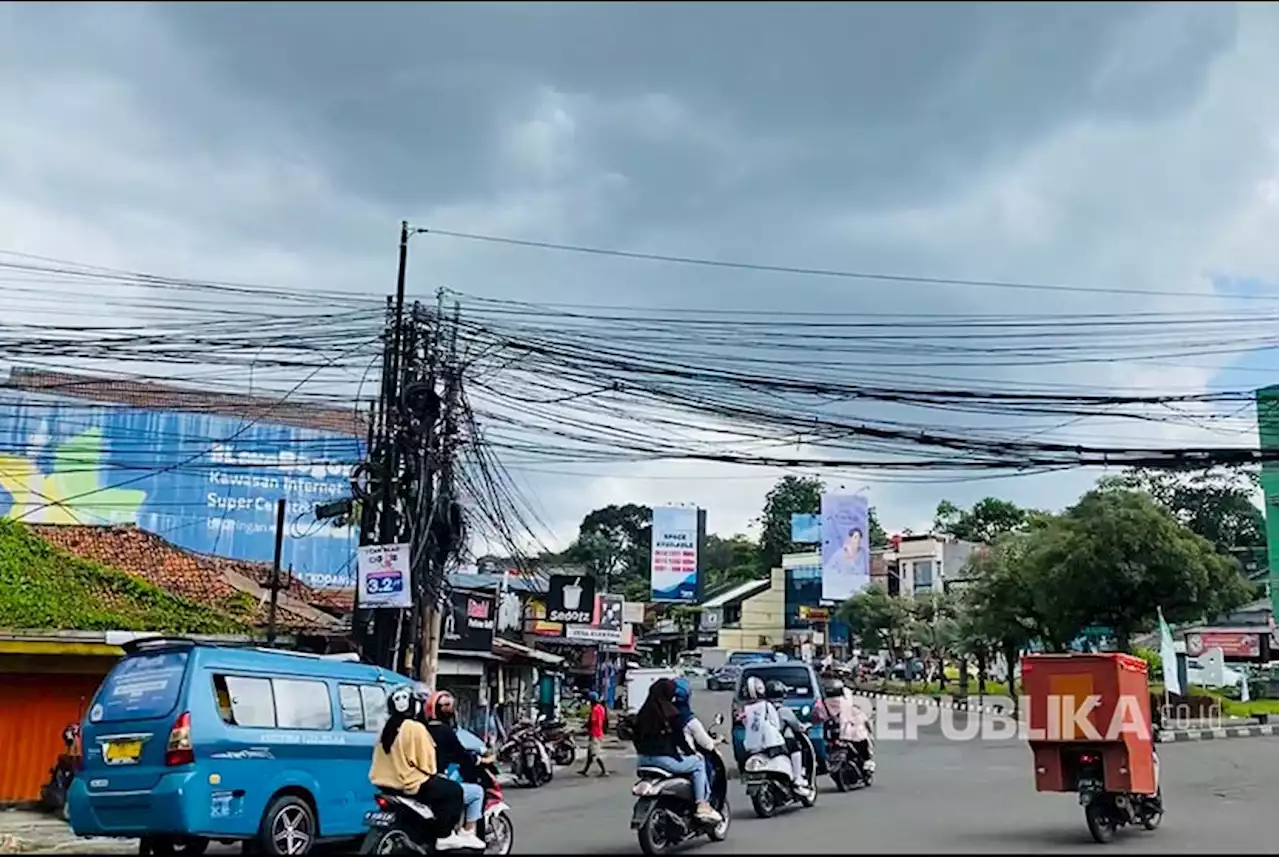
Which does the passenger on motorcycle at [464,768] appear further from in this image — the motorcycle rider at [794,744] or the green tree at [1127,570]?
the green tree at [1127,570]

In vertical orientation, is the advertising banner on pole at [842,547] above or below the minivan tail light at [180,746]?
above

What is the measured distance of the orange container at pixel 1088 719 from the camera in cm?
1172

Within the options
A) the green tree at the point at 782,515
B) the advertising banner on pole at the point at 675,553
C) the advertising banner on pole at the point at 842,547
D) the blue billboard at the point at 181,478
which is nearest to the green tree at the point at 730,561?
the green tree at the point at 782,515

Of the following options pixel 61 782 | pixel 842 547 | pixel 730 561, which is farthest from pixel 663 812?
pixel 730 561

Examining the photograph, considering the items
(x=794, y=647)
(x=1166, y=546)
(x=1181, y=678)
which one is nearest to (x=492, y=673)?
(x=1166, y=546)

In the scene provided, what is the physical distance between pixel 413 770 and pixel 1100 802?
21.8 ft

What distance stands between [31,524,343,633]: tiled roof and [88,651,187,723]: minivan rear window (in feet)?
31.2

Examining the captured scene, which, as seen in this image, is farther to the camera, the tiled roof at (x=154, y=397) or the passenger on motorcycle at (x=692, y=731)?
the tiled roof at (x=154, y=397)

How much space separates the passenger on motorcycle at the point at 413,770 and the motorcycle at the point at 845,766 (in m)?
9.18

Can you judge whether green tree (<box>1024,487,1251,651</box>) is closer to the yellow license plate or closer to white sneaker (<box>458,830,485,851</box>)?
white sneaker (<box>458,830,485,851</box>)

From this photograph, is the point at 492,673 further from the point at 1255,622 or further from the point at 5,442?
the point at 1255,622

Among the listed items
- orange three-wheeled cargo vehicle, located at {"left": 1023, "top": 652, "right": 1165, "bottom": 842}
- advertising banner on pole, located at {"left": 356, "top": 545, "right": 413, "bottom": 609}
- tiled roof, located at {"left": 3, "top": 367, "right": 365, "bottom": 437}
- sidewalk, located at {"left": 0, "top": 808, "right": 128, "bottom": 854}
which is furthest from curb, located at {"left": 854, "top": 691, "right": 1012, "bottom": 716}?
sidewalk, located at {"left": 0, "top": 808, "right": 128, "bottom": 854}

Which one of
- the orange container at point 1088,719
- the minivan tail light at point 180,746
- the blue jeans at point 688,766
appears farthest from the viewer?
the orange container at point 1088,719

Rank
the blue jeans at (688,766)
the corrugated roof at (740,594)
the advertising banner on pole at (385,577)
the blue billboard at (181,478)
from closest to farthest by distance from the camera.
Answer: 1. the blue jeans at (688,766)
2. the advertising banner on pole at (385,577)
3. the blue billboard at (181,478)
4. the corrugated roof at (740,594)
